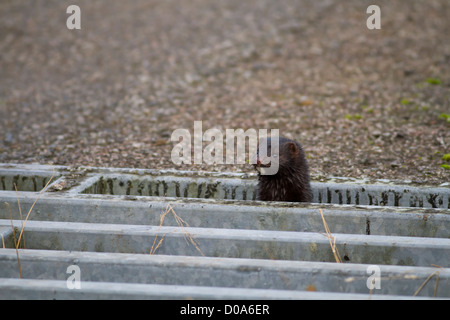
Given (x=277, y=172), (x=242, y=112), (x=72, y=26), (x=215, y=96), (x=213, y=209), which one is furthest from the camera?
(x=72, y=26)

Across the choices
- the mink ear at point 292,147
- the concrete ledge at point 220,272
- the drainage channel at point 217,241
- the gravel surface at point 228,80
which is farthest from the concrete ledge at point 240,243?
the gravel surface at point 228,80

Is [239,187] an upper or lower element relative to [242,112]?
lower

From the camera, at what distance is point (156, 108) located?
25.9ft

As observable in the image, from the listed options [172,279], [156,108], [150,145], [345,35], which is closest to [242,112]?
[156,108]

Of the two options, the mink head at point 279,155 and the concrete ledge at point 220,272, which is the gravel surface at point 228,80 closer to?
the mink head at point 279,155

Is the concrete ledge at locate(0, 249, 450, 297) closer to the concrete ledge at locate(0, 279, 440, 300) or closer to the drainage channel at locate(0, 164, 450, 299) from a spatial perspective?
the drainage channel at locate(0, 164, 450, 299)

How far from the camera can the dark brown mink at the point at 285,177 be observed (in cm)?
443

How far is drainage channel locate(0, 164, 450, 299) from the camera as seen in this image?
290 cm

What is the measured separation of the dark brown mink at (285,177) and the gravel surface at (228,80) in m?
0.84

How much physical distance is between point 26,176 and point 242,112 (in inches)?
150

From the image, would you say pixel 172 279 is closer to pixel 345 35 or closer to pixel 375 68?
pixel 375 68

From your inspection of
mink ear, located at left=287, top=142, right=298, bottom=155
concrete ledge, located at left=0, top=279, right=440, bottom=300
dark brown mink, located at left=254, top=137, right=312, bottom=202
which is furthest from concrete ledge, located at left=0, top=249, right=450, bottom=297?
mink ear, located at left=287, top=142, right=298, bottom=155

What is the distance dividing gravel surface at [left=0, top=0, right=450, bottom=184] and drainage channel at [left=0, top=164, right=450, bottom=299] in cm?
108

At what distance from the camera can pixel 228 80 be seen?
29.2 feet
